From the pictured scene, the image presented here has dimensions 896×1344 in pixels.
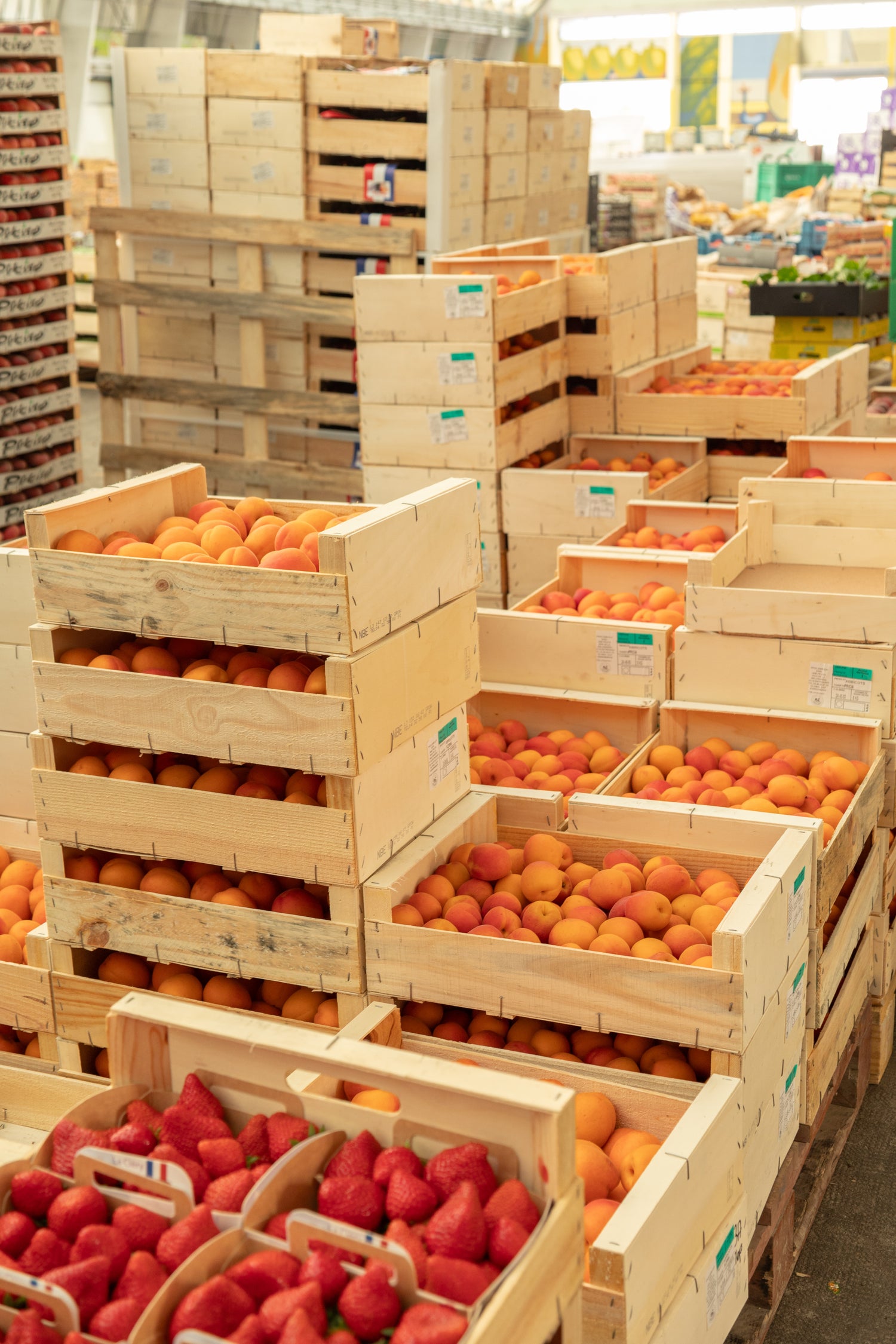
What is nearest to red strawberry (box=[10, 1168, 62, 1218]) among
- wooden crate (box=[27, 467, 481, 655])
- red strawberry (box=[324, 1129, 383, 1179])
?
red strawberry (box=[324, 1129, 383, 1179])

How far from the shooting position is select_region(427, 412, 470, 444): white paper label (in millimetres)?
5184

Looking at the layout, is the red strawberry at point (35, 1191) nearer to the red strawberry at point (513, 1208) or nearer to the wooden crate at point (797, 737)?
the red strawberry at point (513, 1208)

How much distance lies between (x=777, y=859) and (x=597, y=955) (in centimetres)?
40

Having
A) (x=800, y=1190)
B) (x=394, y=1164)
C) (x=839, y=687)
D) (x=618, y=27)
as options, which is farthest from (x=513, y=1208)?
(x=618, y=27)

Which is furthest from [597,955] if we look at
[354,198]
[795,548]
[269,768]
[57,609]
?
[354,198]

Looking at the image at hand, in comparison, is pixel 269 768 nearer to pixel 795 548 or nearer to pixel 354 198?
pixel 795 548

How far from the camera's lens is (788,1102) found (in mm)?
2701

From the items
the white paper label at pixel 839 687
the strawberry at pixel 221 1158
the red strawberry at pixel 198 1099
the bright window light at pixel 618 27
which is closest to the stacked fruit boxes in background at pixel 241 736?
the red strawberry at pixel 198 1099

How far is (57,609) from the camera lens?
2559 mm

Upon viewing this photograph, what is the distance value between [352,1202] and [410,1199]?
68 millimetres

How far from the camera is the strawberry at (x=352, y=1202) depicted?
1.70 m

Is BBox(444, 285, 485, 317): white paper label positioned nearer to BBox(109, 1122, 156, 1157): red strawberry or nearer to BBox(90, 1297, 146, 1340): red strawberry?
BBox(109, 1122, 156, 1157): red strawberry

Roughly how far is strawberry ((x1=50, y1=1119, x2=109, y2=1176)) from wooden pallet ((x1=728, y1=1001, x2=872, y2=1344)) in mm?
1348

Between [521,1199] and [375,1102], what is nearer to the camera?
[521,1199]
